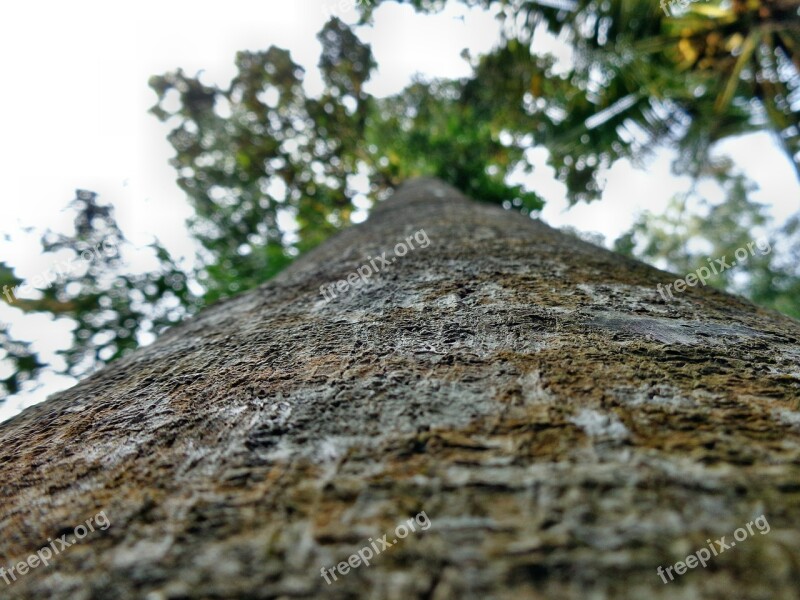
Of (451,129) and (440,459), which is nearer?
(440,459)

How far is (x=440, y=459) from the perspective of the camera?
2.02 ft

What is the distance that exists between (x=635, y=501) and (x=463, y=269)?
94cm

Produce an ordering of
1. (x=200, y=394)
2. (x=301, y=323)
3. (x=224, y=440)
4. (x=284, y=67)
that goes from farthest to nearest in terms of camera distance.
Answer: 1. (x=284, y=67)
2. (x=301, y=323)
3. (x=200, y=394)
4. (x=224, y=440)

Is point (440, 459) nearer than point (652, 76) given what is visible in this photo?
Yes

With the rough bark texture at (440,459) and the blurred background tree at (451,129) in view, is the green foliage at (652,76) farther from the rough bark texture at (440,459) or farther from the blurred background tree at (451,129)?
the rough bark texture at (440,459)

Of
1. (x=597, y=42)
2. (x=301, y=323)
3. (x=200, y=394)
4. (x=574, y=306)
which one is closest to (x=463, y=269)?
(x=574, y=306)

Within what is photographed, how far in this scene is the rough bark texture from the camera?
0.48 meters

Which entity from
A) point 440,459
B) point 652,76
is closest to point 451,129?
point 652,76

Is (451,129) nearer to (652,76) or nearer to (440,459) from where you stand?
(652,76)

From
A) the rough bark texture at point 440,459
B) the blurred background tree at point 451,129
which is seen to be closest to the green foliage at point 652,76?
the blurred background tree at point 451,129

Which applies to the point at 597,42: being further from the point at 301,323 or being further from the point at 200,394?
the point at 200,394

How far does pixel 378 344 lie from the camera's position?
96 cm

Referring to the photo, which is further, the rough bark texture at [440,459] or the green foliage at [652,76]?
the green foliage at [652,76]

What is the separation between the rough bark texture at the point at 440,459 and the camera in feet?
1.58
